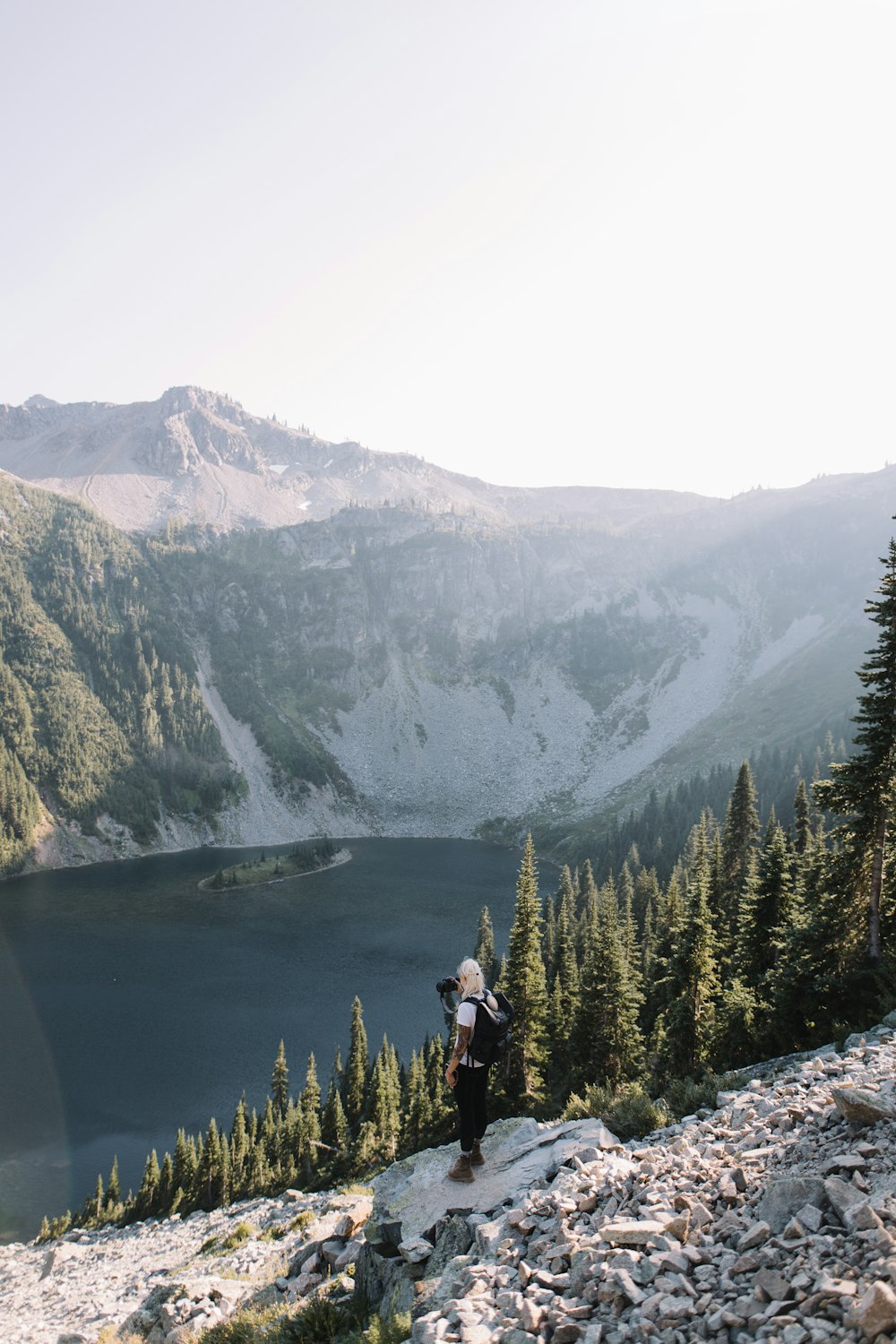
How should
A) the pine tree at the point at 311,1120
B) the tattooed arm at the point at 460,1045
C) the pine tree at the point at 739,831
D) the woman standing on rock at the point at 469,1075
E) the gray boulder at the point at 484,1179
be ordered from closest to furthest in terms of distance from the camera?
the gray boulder at the point at 484,1179 < the tattooed arm at the point at 460,1045 < the woman standing on rock at the point at 469,1075 < the pine tree at the point at 311,1120 < the pine tree at the point at 739,831

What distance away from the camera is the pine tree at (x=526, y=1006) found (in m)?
36.0

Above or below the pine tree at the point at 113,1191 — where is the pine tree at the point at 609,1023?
above

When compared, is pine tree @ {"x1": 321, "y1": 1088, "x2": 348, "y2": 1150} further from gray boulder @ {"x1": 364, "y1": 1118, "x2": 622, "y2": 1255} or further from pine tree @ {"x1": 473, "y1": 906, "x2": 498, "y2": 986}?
gray boulder @ {"x1": 364, "y1": 1118, "x2": 622, "y2": 1255}

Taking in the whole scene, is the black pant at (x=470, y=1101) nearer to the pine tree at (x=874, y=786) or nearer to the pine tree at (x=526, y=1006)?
the pine tree at (x=874, y=786)

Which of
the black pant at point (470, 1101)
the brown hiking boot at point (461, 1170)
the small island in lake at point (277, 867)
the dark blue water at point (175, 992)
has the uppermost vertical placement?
Answer: the black pant at point (470, 1101)

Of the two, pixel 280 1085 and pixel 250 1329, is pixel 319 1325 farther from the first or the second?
pixel 280 1085

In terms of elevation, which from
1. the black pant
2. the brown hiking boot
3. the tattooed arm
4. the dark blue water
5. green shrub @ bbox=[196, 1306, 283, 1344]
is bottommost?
the dark blue water

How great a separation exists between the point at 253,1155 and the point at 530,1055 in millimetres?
29570

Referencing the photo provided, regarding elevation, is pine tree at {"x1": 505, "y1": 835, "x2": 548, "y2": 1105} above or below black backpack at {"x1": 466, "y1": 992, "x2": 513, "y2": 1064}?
below

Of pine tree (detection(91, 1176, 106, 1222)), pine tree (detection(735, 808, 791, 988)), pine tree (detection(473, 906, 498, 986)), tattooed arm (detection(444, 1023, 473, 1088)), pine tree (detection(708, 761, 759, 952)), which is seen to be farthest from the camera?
pine tree (detection(473, 906, 498, 986))

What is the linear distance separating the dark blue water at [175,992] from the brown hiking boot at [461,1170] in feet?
187

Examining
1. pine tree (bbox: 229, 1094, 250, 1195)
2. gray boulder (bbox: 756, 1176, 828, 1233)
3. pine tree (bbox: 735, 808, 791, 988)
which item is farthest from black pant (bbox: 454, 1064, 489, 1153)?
pine tree (bbox: 229, 1094, 250, 1195)

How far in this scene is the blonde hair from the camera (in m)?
12.1

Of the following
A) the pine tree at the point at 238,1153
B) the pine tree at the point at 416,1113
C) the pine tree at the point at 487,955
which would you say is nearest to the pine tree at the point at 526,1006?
the pine tree at the point at 416,1113
